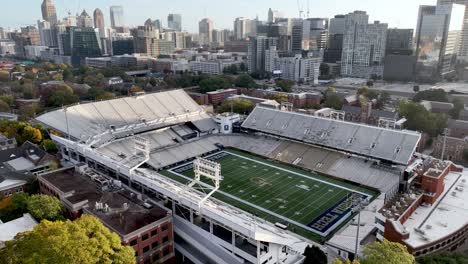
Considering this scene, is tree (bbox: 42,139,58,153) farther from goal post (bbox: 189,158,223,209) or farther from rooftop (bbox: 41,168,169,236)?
goal post (bbox: 189,158,223,209)

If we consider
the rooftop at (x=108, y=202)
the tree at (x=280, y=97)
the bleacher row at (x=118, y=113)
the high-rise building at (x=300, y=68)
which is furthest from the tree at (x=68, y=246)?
the high-rise building at (x=300, y=68)

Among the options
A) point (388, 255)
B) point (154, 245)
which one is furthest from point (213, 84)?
point (388, 255)

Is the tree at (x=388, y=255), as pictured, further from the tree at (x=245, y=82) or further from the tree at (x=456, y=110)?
the tree at (x=245, y=82)

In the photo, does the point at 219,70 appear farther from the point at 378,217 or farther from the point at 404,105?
the point at 378,217

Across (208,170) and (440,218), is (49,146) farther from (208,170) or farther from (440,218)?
(440,218)

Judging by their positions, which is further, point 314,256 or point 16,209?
point 16,209

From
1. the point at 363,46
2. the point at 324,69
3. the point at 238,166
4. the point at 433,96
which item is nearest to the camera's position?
the point at 238,166
